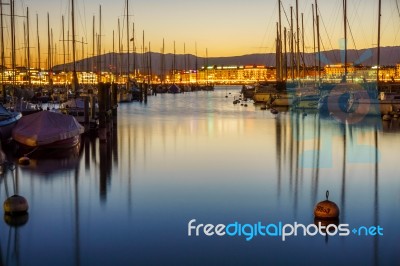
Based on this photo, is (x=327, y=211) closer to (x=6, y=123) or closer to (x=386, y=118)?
(x=6, y=123)

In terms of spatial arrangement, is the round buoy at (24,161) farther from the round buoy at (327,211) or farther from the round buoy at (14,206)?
the round buoy at (327,211)

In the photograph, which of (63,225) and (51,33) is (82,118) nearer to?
(63,225)

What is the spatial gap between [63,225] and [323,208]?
5088mm

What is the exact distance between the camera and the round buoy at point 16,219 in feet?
39.4

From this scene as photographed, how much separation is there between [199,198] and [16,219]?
4.32m

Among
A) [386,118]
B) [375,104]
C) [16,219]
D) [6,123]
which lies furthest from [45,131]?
[375,104]

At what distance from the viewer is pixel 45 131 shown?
2228 cm

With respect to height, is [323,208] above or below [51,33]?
below

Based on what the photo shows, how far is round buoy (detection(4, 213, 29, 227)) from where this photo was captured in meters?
12.0

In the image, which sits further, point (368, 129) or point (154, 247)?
point (368, 129)

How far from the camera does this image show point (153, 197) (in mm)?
14859

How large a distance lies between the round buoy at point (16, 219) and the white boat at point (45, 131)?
969 centimetres

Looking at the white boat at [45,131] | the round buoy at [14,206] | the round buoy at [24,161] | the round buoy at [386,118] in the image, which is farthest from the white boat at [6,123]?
the round buoy at [386,118]

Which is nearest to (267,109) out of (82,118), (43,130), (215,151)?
(82,118)
